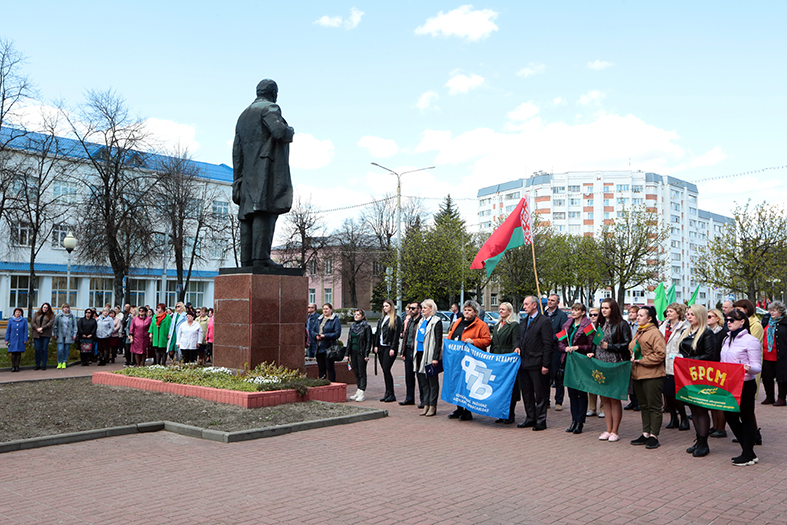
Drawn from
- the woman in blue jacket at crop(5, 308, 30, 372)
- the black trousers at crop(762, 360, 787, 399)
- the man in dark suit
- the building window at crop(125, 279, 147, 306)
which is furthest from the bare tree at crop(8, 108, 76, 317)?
the black trousers at crop(762, 360, 787, 399)

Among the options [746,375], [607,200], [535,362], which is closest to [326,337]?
[535,362]

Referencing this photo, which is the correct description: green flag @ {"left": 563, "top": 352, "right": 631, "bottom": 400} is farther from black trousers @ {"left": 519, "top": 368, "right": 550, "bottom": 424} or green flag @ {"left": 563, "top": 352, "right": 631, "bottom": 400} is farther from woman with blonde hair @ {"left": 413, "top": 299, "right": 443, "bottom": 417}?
woman with blonde hair @ {"left": 413, "top": 299, "right": 443, "bottom": 417}

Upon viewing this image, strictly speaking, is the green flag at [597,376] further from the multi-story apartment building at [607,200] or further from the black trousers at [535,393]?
the multi-story apartment building at [607,200]

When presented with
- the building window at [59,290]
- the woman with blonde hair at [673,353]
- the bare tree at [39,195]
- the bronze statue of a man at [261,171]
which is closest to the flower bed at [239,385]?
the bronze statue of a man at [261,171]

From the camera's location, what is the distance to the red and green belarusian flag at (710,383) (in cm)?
765

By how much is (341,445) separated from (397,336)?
14.3 feet

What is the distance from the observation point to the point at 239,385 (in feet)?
35.0

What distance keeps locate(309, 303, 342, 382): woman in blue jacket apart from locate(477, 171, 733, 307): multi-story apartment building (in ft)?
312

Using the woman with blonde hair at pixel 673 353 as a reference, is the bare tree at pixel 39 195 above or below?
above

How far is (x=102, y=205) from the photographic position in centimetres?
3303

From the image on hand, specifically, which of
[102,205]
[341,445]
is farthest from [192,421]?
[102,205]

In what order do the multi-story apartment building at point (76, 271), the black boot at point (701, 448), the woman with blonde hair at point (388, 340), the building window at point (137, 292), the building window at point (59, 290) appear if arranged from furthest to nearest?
the building window at point (137, 292), the building window at point (59, 290), the multi-story apartment building at point (76, 271), the woman with blonde hair at point (388, 340), the black boot at point (701, 448)

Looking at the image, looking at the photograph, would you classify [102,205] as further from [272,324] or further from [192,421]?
[192,421]

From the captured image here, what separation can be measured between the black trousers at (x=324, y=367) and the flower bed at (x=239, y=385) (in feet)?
5.05
